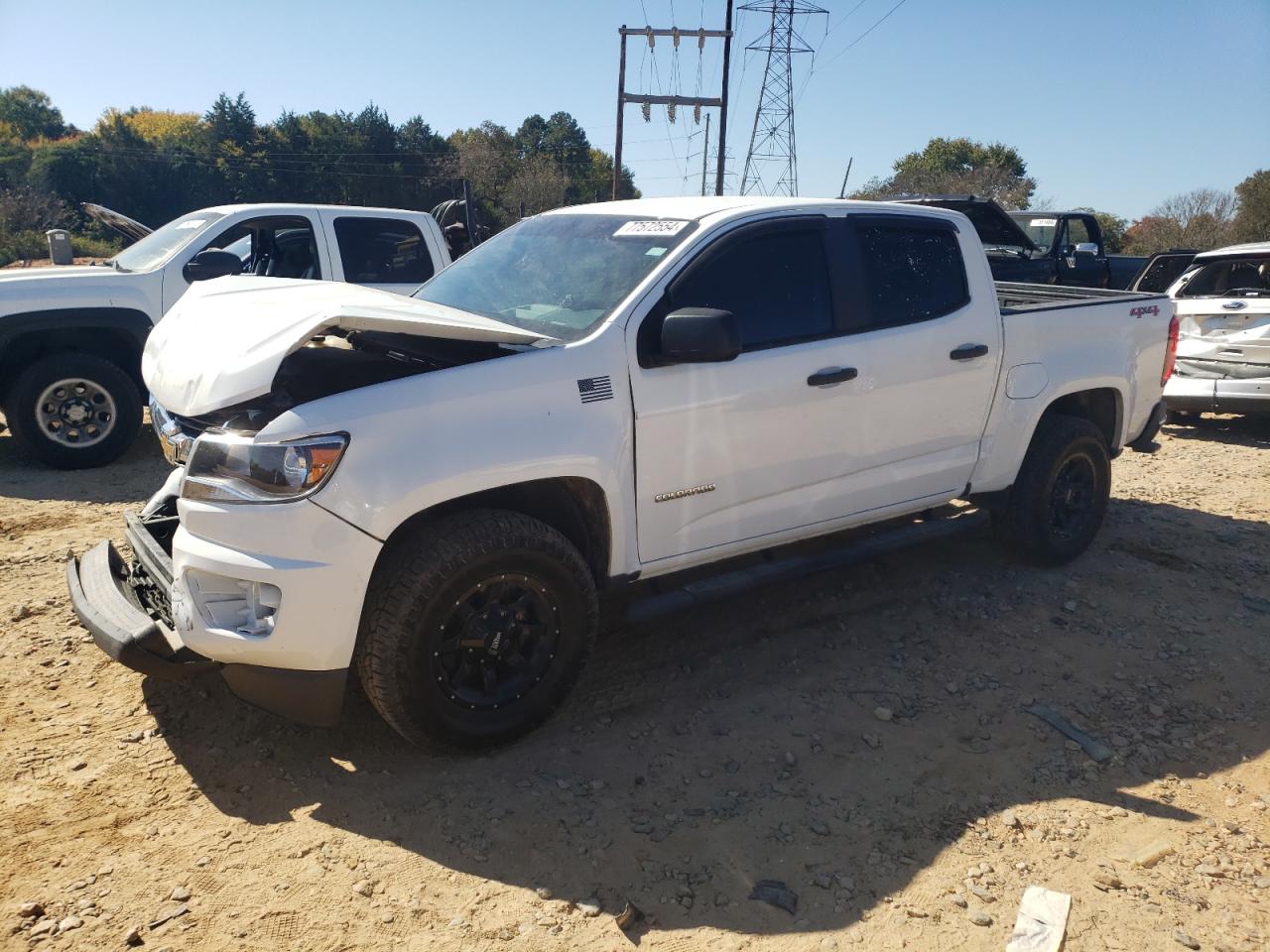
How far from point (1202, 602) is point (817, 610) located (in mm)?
2132

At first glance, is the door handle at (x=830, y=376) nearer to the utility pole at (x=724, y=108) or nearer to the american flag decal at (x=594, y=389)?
the american flag decal at (x=594, y=389)

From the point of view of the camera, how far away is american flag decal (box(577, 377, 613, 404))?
332cm

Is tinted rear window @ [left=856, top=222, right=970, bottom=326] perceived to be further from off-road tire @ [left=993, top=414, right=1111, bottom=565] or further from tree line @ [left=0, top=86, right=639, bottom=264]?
tree line @ [left=0, top=86, right=639, bottom=264]

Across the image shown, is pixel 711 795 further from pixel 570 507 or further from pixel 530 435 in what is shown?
pixel 530 435

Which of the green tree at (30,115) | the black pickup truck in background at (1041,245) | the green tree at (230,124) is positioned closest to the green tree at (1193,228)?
the black pickup truck in background at (1041,245)

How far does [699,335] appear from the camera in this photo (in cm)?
330

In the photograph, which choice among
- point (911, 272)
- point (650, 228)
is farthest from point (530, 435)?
point (911, 272)

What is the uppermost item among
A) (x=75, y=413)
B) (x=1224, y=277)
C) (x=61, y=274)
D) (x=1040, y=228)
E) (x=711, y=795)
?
(x=1040, y=228)

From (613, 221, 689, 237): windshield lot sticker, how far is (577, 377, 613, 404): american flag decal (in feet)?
2.69

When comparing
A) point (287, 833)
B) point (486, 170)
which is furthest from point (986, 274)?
point (486, 170)

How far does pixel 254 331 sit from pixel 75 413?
4632 mm

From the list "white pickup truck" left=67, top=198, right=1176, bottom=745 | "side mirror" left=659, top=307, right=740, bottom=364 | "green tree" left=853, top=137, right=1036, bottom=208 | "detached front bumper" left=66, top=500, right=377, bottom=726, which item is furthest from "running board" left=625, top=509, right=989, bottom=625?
"green tree" left=853, top=137, right=1036, bottom=208

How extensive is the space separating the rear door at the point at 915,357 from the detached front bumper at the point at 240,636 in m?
2.38

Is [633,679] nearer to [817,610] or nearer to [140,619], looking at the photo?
[817,610]
